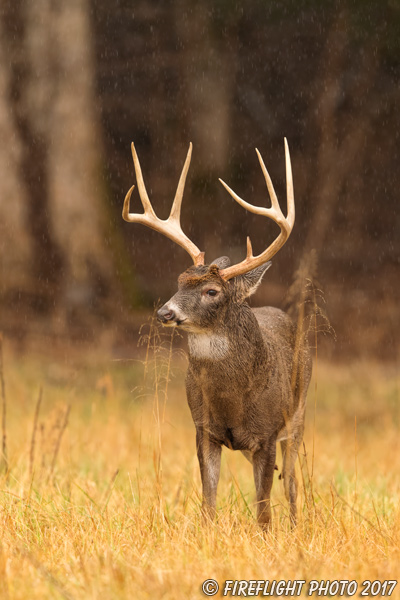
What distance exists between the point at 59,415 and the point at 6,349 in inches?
194

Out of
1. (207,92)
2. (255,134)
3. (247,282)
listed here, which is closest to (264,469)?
(247,282)

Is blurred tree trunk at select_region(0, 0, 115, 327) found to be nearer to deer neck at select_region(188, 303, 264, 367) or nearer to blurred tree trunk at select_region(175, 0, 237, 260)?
blurred tree trunk at select_region(175, 0, 237, 260)

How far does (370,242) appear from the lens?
17.0 metres

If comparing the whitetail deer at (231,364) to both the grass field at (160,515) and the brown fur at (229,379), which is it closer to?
the brown fur at (229,379)

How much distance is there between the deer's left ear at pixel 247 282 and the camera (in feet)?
17.0

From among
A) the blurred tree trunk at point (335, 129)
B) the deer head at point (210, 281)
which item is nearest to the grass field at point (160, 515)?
the deer head at point (210, 281)

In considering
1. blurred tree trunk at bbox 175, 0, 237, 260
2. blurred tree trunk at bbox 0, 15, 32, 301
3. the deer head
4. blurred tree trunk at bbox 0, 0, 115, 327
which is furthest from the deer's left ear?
blurred tree trunk at bbox 175, 0, 237, 260

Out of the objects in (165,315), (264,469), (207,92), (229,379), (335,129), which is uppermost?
(207,92)

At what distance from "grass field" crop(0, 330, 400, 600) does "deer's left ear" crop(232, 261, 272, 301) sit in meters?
0.49

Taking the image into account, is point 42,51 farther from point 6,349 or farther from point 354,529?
point 354,529

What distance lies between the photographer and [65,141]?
12.3 m

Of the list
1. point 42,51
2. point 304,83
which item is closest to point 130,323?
point 42,51

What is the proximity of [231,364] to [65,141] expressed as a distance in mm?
7887

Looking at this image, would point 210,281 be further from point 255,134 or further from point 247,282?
point 255,134
